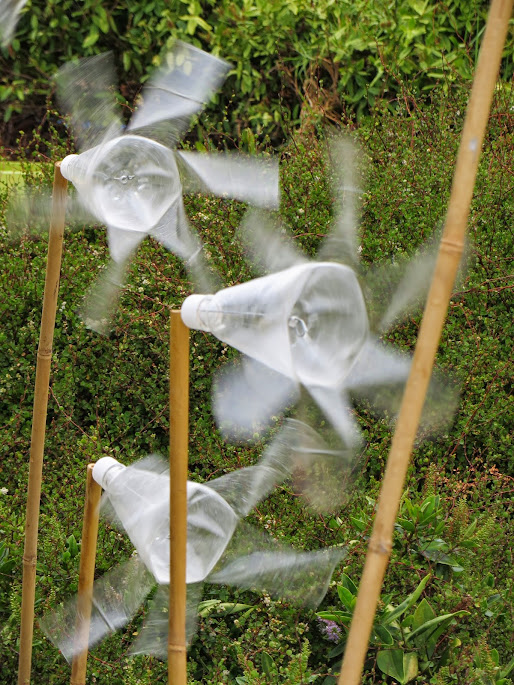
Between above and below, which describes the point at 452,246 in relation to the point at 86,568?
above

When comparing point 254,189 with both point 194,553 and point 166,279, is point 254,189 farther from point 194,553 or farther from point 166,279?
point 166,279

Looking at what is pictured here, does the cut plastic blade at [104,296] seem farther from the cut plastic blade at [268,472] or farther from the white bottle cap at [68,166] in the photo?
the cut plastic blade at [268,472]

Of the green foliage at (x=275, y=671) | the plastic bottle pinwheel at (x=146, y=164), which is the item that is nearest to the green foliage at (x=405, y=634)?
the green foliage at (x=275, y=671)

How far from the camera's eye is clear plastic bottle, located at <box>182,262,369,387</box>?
1.84 feet

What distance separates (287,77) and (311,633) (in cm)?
260

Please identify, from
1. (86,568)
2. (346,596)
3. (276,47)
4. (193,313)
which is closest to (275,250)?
(193,313)

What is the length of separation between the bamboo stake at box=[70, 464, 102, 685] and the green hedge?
2199mm

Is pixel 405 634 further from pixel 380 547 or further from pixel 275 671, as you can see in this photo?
pixel 380 547

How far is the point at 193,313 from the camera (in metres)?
0.64

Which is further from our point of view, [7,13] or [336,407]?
[7,13]

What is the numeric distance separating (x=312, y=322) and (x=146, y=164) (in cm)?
41

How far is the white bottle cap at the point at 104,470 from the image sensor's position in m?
0.86

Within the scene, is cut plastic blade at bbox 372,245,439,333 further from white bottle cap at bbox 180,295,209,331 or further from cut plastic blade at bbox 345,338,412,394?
white bottle cap at bbox 180,295,209,331

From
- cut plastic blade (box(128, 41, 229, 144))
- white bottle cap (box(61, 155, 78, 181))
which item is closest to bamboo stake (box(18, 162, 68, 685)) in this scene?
white bottle cap (box(61, 155, 78, 181))
